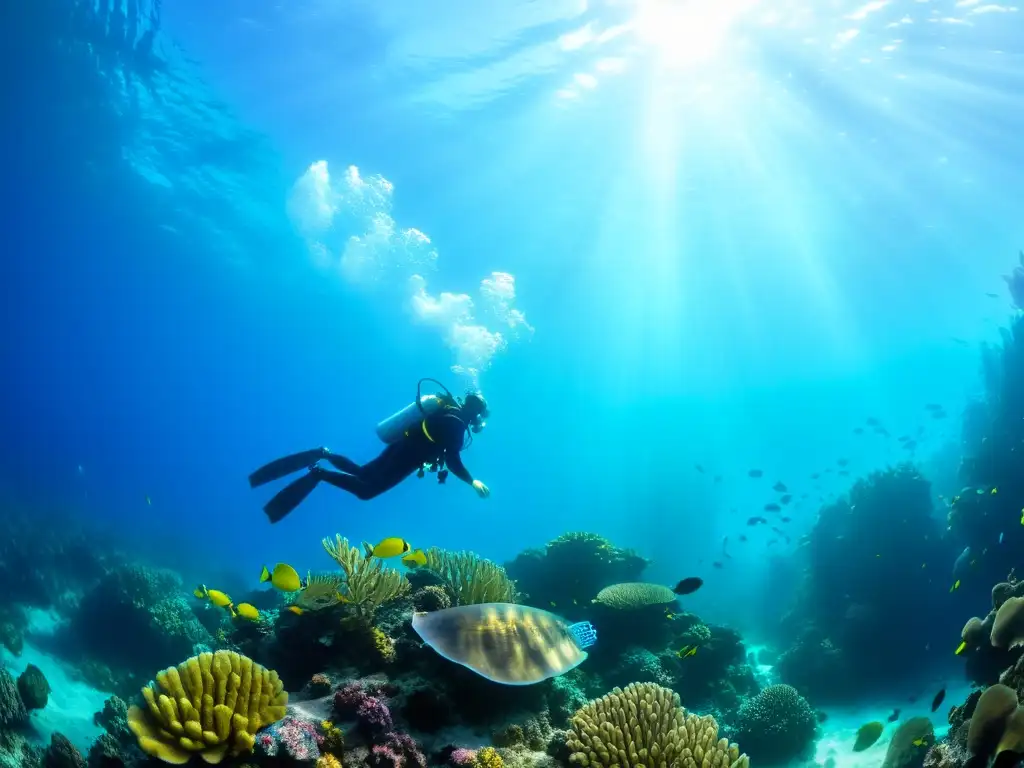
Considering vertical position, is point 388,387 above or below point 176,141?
above

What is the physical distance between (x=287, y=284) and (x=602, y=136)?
3495cm

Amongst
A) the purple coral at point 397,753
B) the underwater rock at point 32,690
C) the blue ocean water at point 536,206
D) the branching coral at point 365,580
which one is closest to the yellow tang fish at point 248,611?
the branching coral at point 365,580

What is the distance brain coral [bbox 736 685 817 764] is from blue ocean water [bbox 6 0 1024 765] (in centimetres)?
832

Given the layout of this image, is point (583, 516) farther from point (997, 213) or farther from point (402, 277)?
point (997, 213)

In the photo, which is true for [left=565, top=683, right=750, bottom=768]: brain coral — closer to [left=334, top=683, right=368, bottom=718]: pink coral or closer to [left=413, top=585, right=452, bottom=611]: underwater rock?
[left=334, top=683, right=368, bottom=718]: pink coral

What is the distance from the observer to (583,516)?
110m

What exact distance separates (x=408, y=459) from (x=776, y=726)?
8.42 m

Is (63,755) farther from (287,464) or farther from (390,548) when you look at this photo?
(287,464)

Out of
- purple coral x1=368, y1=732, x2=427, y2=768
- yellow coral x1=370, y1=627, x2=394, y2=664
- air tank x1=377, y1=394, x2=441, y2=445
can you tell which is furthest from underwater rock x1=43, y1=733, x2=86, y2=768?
air tank x1=377, y1=394, x2=441, y2=445

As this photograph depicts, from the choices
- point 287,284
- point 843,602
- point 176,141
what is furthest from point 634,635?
point 287,284

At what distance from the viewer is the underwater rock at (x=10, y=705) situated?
791cm

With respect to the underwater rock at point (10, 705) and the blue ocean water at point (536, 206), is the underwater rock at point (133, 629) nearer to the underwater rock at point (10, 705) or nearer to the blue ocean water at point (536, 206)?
the underwater rock at point (10, 705)

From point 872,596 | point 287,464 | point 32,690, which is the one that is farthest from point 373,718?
point 872,596

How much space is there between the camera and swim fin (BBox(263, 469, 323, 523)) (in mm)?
8586
